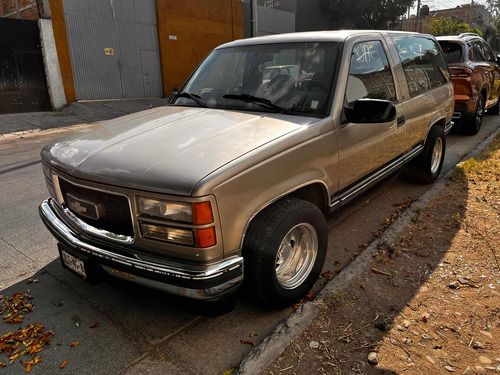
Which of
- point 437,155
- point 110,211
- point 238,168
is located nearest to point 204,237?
point 238,168

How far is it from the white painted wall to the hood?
12701mm

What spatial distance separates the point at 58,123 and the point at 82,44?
4.25 meters

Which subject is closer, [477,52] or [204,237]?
[204,237]

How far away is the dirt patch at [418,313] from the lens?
229 centimetres

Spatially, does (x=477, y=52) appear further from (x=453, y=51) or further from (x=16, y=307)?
(x=16, y=307)

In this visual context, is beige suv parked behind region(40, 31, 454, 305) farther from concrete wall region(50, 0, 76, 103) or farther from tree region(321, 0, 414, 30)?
tree region(321, 0, 414, 30)

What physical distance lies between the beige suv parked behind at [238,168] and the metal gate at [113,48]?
510 inches

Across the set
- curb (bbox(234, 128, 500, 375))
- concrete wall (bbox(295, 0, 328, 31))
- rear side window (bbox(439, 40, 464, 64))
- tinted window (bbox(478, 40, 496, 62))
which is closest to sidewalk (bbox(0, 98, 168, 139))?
rear side window (bbox(439, 40, 464, 64))

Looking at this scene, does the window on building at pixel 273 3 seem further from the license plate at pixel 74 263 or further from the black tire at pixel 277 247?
the license plate at pixel 74 263

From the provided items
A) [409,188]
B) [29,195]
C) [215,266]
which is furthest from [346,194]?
[29,195]

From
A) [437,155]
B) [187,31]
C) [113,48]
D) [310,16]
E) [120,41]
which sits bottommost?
[437,155]

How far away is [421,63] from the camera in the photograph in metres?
4.61

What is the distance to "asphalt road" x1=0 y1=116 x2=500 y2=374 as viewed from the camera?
2.34 meters

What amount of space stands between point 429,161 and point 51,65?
13.5 m
